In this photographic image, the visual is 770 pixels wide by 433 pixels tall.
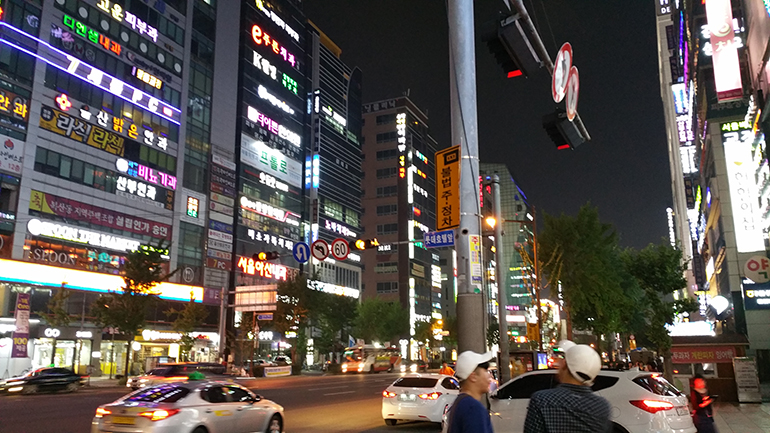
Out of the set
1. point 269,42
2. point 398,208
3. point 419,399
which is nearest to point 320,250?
point 419,399

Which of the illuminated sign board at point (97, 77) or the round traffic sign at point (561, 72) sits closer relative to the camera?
the round traffic sign at point (561, 72)

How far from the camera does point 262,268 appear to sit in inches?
2741

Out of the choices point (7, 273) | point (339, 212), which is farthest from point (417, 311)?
point (7, 273)

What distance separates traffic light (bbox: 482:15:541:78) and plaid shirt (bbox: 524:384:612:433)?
4733 mm

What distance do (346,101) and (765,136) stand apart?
246 feet

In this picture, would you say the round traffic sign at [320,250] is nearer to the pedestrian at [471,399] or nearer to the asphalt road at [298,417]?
the asphalt road at [298,417]

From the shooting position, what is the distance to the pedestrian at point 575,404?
138 inches

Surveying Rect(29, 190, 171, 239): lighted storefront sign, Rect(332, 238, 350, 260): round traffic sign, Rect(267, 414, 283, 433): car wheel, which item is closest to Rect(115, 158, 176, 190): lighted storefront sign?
Rect(29, 190, 171, 239): lighted storefront sign

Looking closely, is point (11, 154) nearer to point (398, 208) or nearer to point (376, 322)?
point (376, 322)

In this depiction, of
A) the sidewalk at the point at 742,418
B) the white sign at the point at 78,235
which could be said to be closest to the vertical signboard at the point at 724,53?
the sidewalk at the point at 742,418

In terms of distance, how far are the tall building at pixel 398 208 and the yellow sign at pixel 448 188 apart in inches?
4108

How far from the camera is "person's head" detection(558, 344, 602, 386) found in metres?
3.51

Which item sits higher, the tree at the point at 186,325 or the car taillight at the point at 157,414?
the tree at the point at 186,325

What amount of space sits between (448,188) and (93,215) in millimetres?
46198
